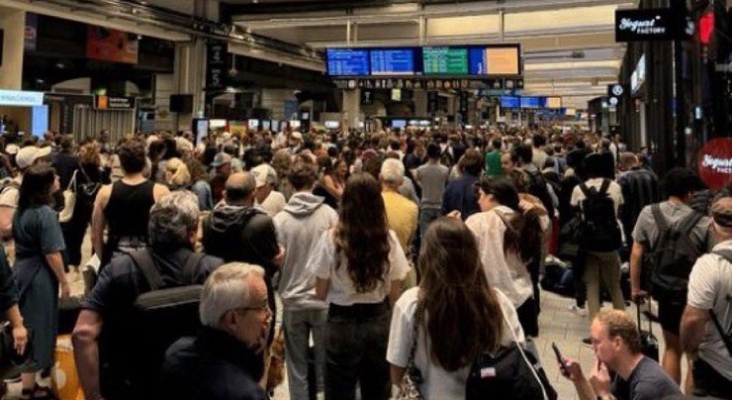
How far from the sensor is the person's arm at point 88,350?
7.86ft

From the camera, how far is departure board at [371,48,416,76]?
14.7 m

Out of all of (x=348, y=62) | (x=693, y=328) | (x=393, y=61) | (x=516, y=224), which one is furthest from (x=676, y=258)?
(x=348, y=62)

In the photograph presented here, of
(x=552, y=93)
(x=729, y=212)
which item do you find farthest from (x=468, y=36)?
(x=552, y=93)

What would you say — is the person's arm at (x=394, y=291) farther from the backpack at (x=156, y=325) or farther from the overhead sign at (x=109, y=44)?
the overhead sign at (x=109, y=44)

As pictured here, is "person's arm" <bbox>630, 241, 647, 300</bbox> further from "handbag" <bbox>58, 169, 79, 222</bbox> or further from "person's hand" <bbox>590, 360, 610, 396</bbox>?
"handbag" <bbox>58, 169, 79, 222</bbox>

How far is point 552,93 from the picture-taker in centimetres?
3831

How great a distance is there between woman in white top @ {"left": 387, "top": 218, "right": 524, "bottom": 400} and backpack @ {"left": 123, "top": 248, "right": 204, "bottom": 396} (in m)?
0.69

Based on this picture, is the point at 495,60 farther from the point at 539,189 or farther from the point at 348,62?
the point at 539,189

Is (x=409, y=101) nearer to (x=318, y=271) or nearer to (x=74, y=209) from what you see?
(x=74, y=209)

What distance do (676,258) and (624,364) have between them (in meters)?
1.66

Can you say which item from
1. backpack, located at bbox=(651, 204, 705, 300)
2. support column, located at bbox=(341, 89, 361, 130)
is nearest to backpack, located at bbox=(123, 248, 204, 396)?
backpack, located at bbox=(651, 204, 705, 300)

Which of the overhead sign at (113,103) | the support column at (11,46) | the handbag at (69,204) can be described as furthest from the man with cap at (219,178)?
the overhead sign at (113,103)

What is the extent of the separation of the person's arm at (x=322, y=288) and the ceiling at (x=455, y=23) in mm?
11314

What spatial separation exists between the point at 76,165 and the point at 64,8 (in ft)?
24.5
